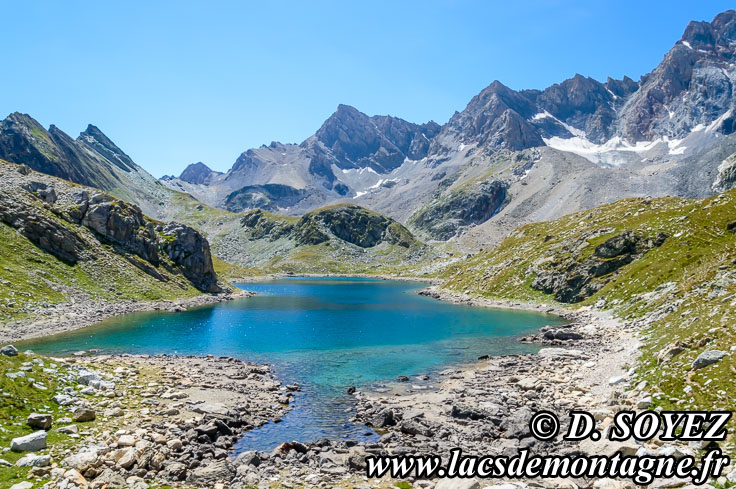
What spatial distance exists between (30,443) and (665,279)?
70.0 meters

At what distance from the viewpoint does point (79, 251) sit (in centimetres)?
8150

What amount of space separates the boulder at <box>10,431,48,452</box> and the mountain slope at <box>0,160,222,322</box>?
45767mm

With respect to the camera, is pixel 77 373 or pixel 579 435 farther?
pixel 77 373

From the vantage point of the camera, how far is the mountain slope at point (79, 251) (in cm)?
6588

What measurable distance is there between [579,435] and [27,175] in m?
116

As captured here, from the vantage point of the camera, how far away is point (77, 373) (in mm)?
28344

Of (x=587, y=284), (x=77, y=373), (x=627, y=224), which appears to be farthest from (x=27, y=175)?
(x=627, y=224)

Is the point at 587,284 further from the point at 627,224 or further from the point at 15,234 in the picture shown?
the point at 15,234

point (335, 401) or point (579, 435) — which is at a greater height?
point (579, 435)

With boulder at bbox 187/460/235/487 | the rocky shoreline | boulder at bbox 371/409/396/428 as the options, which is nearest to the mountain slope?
the rocky shoreline

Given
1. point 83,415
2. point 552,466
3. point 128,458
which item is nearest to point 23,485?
point 128,458

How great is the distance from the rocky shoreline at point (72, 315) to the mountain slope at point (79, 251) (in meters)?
1.40

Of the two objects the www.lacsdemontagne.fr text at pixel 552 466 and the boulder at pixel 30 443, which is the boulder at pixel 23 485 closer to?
the boulder at pixel 30 443

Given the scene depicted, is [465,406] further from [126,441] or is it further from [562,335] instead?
[562,335]
